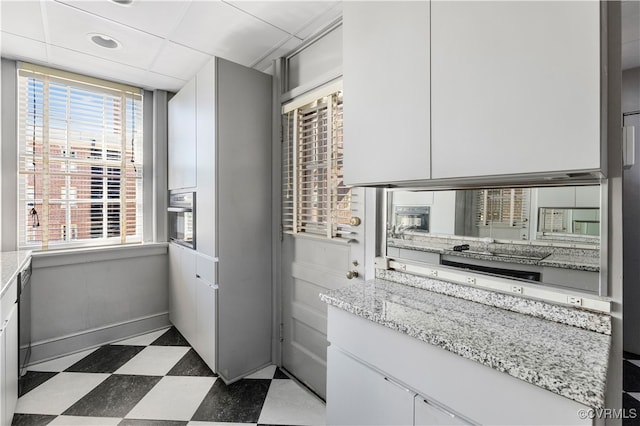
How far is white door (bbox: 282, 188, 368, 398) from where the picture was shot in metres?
1.92

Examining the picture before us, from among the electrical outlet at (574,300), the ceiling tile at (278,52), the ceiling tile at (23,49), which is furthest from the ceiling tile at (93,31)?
the electrical outlet at (574,300)

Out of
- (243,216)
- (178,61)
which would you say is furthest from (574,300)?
(178,61)

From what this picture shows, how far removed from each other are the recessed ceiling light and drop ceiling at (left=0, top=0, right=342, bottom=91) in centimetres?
4

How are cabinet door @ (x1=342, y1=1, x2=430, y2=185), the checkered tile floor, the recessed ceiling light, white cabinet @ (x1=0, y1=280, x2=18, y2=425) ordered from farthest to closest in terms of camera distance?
1. the recessed ceiling light
2. the checkered tile floor
3. white cabinet @ (x1=0, y1=280, x2=18, y2=425)
4. cabinet door @ (x1=342, y1=1, x2=430, y2=185)

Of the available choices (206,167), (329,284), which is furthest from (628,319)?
(206,167)

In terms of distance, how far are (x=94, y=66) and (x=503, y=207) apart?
326 cm

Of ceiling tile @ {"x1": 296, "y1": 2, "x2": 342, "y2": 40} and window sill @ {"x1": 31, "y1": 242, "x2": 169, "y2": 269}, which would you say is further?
window sill @ {"x1": 31, "y1": 242, "x2": 169, "y2": 269}

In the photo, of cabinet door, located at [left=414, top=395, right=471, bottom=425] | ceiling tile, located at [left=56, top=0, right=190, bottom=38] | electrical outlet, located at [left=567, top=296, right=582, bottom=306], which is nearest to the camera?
cabinet door, located at [left=414, top=395, right=471, bottom=425]

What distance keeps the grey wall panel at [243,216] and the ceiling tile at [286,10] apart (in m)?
0.48

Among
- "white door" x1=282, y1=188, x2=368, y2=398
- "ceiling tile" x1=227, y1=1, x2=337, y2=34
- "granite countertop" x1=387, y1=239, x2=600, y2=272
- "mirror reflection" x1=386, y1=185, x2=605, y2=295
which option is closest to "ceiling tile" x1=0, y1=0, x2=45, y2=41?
"ceiling tile" x1=227, y1=1, x2=337, y2=34

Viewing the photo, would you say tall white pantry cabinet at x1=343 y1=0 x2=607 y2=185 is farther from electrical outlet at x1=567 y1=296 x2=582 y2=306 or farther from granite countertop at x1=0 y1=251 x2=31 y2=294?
granite countertop at x1=0 y1=251 x2=31 y2=294

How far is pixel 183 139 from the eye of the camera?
8.96ft

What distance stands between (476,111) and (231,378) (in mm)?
2298

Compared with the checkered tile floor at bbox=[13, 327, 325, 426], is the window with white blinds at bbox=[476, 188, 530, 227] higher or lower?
higher
